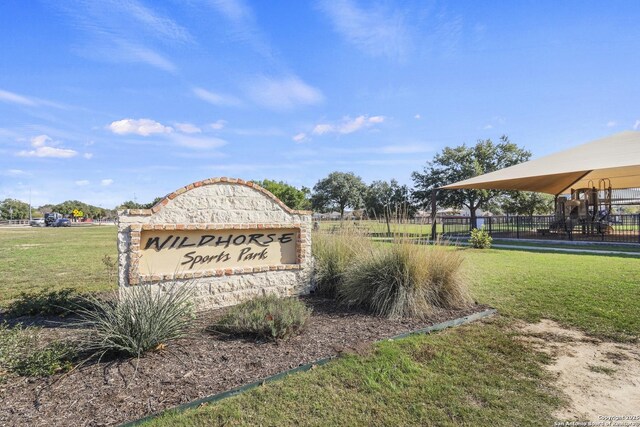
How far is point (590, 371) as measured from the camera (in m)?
3.04

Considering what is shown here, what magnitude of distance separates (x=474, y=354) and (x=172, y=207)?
396 cm

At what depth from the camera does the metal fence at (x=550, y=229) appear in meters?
13.7

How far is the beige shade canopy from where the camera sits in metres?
11.9

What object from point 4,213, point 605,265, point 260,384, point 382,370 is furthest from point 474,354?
point 4,213

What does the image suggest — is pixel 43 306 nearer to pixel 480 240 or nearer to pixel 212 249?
pixel 212 249

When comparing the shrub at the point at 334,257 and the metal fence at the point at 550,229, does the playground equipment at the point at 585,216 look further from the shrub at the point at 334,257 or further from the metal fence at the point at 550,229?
the shrub at the point at 334,257

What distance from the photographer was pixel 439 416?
2.39 m

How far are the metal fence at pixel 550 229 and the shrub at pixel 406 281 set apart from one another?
9393 millimetres

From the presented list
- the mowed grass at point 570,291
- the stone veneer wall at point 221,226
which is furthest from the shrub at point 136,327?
the mowed grass at point 570,291

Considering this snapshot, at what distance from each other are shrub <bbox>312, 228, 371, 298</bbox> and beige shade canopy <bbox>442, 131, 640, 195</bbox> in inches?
403

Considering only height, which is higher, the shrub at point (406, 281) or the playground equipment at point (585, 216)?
the playground equipment at point (585, 216)

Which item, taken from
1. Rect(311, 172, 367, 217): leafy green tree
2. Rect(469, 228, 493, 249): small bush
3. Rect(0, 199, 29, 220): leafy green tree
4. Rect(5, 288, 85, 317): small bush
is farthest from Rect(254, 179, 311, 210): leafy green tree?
Rect(0, 199, 29, 220): leafy green tree

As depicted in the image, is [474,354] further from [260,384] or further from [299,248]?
[299,248]

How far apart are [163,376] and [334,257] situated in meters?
3.48
